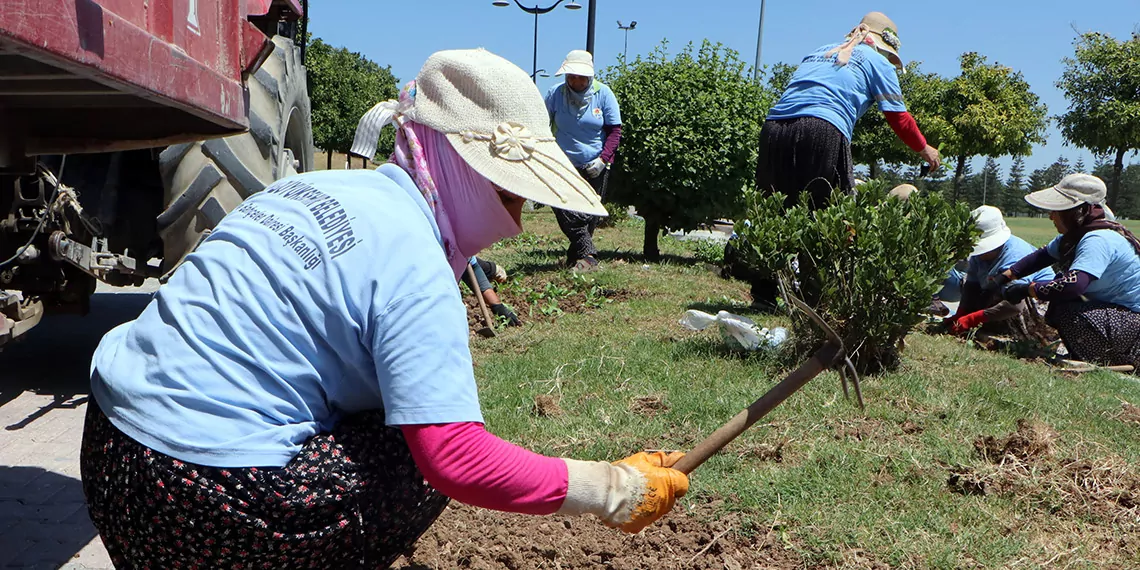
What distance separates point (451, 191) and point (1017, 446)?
100 inches

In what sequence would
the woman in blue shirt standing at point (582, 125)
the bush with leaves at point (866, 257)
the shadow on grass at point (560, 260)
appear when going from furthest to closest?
the shadow on grass at point (560, 260) → the woman in blue shirt standing at point (582, 125) → the bush with leaves at point (866, 257)

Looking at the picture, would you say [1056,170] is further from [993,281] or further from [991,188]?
[993,281]

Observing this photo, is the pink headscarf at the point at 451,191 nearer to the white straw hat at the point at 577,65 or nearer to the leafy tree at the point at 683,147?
the white straw hat at the point at 577,65

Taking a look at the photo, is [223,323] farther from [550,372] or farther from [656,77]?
[656,77]

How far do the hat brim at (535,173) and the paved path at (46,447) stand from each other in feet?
6.39

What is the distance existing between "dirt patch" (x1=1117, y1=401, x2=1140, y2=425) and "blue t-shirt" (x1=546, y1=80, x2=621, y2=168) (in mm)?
4677

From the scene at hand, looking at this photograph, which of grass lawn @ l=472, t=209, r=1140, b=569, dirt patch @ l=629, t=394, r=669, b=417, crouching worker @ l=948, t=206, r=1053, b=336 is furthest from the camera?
crouching worker @ l=948, t=206, r=1053, b=336

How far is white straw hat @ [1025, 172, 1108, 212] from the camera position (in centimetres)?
577

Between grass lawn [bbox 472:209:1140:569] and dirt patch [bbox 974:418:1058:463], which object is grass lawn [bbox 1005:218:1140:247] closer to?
grass lawn [bbox 472:209:1140:569]

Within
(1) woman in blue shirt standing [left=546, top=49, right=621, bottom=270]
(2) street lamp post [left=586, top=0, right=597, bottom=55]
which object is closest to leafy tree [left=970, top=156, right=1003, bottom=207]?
(2) street lamp post [left=586, top=0, right=597, bottom=55]

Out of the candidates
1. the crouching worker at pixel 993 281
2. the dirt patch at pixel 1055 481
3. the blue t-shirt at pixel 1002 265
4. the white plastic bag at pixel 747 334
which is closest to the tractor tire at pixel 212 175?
the white plastic bag at pixel 747 334

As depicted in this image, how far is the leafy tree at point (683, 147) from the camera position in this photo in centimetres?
909

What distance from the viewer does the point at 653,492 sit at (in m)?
2.11

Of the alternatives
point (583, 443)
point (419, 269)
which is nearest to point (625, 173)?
point (583, 443)
